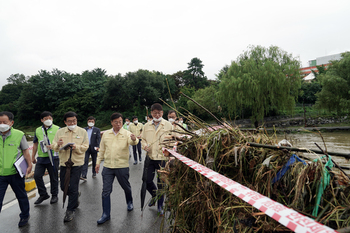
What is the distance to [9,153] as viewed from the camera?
390 cm

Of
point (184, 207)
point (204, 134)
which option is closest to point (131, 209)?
point (184, 207)

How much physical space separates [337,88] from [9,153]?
104 feet

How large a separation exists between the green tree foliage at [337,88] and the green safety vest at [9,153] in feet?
99.5

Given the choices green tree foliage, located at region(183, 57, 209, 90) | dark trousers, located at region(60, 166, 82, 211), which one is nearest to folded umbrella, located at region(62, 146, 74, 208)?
dark trousers, located at region(60, 166, 82, 211)

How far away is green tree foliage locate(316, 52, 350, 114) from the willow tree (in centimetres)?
484

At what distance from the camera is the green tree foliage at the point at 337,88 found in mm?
25413

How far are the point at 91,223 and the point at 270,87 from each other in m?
24.3

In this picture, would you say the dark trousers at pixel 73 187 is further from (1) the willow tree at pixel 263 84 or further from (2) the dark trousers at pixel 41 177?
(1) the willow tree at pixel 263 84

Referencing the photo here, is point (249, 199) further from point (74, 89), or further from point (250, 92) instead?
point (74, 89)

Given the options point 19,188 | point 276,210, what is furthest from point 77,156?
point 276,210

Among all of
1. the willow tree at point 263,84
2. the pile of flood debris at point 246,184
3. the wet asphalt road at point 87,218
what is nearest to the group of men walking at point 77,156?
the wet asphalt road at point 87,218

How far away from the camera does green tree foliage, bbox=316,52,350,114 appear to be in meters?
25.4

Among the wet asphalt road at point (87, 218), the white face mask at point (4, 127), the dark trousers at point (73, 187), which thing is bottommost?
the wet asphalt road at point (87, 218)

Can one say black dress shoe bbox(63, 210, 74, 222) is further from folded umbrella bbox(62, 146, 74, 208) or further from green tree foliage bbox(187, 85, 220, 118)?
green tree foliage bbox(187, 85, 220, 118)
